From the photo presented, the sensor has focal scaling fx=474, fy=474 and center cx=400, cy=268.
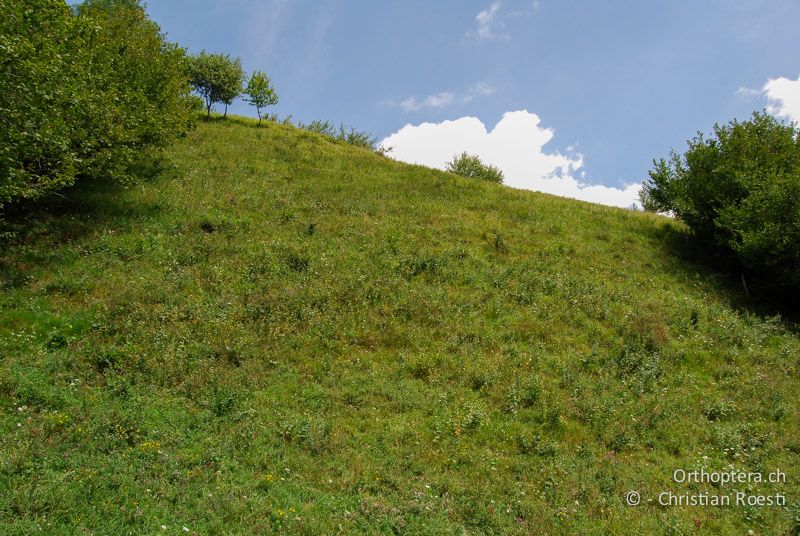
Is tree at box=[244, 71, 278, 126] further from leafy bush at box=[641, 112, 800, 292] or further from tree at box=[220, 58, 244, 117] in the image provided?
leafy bush at box=[641, 112, 800, 292]

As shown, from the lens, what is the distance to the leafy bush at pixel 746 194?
20.2 m

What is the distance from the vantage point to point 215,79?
4525 cm

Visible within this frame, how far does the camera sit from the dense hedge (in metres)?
13.1

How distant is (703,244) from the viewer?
85.8ft

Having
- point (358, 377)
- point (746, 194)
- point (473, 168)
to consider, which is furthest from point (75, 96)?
point (473, 168)

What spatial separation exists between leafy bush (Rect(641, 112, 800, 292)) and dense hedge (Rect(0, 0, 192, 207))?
87.7 ft

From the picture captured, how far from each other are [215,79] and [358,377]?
41.6m

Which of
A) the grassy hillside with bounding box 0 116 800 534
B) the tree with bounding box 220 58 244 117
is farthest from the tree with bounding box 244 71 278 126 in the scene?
the grassy hillside with bounding box 0 116 800 534

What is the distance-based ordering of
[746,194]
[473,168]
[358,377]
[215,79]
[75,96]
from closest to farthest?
[358,377] → [75,96] → [746,194] → [215,79] → [473,168]

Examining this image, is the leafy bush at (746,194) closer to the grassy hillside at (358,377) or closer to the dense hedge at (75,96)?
the grassy hillside at (358,377)

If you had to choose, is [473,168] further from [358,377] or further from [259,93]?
[358,377]

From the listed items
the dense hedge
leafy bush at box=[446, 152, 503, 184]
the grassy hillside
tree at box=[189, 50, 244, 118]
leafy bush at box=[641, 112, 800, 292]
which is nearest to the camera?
the grassy hillside

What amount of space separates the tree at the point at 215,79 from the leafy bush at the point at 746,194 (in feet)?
125

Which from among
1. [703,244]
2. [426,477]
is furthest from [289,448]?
[703,244]
